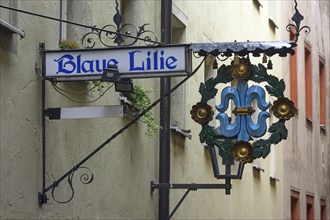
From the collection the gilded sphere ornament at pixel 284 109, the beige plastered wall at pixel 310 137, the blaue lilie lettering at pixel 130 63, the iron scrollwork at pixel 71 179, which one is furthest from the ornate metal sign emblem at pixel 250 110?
the beige plastered wall at pixel 310 137

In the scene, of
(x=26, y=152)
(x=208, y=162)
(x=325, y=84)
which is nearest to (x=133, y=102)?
(x=26, y=152)

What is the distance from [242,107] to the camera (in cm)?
974

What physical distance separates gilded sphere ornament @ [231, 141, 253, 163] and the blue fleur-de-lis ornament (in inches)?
1.9

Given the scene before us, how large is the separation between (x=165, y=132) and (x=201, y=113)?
490cm

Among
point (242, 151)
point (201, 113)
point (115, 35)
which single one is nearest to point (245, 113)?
point (242, 151)

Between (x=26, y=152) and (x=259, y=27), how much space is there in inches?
534

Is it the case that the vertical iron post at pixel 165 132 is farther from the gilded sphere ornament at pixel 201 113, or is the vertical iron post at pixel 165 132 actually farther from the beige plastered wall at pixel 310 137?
the beige plastered wall at pixel 310 137

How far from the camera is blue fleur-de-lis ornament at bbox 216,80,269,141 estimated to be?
31.6 ft

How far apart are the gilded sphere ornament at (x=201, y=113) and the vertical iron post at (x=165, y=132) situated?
4.58 metres

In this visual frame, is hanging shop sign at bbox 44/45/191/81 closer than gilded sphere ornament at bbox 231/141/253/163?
Yes

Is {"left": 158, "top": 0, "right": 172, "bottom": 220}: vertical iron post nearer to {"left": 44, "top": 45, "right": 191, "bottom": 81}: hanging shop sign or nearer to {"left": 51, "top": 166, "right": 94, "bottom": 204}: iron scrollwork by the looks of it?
{"left": 51, "top": 166, "right": 94, "bottom": 204}: iron scrollwork

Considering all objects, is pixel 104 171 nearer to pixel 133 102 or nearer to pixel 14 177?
pixel 133 102

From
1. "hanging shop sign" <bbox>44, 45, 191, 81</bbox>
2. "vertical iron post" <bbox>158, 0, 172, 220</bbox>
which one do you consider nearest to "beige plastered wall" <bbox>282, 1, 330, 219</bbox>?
"vertical iron post" <bbox>158, 0, 172, 220</bbox>

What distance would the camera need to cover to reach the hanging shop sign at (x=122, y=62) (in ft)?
30.4
